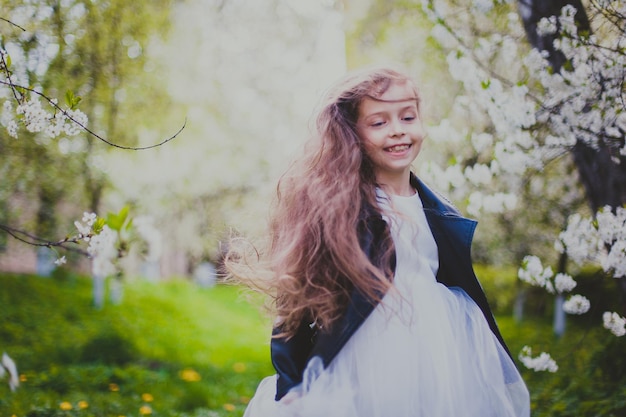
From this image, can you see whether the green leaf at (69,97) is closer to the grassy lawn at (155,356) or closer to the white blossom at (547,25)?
the grassy lawn at (155,356)

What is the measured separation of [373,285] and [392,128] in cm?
61

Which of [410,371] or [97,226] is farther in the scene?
[97,226]

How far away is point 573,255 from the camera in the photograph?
3.01 metres

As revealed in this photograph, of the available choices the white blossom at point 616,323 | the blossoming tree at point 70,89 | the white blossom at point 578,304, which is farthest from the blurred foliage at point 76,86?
the white blossom at point 616,323

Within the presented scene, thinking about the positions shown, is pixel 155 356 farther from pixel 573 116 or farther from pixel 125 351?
pixel 573 116

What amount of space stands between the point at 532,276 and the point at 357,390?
1.68 metres

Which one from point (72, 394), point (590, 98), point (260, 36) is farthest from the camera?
point (260, 36)

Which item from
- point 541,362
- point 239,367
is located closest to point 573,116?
point 541,362

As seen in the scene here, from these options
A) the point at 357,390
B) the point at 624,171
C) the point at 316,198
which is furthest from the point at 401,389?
the point at 624,171

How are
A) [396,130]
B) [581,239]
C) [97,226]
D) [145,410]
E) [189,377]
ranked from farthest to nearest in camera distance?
[189,377] < [145,410] < [581,239] < [97,226] < [396,130]

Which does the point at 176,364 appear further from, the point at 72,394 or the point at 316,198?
the point at 316,198

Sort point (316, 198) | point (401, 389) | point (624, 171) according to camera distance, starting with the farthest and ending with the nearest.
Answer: point (624, 171), point (316, 198), point (401, 389)

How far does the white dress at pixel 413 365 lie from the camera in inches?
71.5

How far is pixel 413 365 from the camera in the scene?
6.13ft
